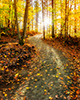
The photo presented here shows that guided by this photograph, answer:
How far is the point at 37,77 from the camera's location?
19.7ft

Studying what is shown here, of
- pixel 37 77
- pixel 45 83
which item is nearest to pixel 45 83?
pixel 45 83

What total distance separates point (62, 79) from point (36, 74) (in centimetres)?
188

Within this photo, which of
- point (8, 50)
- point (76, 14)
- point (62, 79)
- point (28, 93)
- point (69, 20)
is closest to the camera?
point (28, 93)

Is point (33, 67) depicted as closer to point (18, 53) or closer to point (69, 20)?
point (18, 53)

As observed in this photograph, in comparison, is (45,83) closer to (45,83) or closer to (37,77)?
(45,83)

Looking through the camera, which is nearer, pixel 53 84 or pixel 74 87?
pixel 74 87

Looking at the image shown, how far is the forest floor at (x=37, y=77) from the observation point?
15.1 feet

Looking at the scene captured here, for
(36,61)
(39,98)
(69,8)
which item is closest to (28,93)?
(39,98)

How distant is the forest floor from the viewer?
182 inches

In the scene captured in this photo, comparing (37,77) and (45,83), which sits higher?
(37,77)

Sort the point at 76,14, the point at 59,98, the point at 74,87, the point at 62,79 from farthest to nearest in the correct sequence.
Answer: the point at 76,14 < the point at 62,79 < the point at 74,87 < the point at 59,98

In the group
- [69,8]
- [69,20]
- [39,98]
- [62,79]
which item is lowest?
[39,98]

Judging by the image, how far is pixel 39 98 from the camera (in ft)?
14.6

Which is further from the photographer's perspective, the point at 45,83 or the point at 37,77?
the point at 37,77
